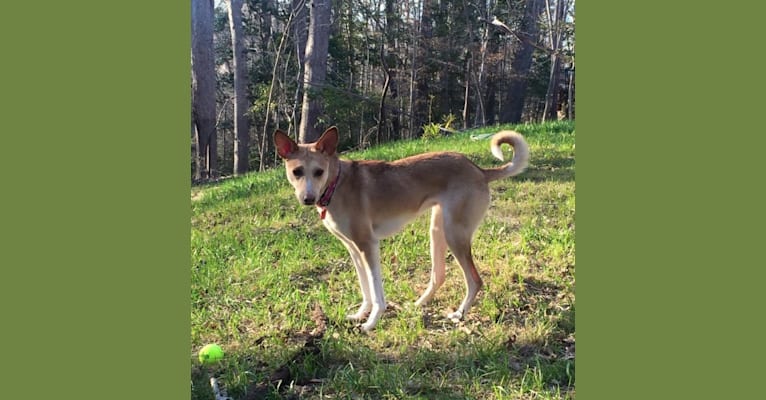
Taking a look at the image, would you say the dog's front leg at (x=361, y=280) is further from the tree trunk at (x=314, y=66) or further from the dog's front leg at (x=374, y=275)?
the tree trunk at (x=314, y=66)

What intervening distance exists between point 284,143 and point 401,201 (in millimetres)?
1079

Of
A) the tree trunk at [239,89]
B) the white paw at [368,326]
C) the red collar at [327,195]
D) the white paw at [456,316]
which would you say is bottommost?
the white paw at [368,326]

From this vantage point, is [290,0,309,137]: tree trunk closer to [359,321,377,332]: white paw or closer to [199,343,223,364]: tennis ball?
[359,321,377,332]: white paw

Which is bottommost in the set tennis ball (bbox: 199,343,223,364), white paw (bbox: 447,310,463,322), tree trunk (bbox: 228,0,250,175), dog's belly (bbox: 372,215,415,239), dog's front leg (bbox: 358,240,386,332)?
tennis ball (bbox: 199,343,223,364)

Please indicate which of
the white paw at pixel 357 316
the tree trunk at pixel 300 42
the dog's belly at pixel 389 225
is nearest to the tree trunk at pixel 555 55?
the dog's belly at pixel 389 225

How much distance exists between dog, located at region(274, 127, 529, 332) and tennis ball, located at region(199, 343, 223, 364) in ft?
3.49

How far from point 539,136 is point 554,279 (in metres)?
1.16

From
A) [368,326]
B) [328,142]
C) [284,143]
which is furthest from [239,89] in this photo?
[368,326]

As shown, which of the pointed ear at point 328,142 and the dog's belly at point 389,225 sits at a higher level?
the pointed ear at point 328,142

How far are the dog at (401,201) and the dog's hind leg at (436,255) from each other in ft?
0.04

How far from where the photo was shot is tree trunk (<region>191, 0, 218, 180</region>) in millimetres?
4699

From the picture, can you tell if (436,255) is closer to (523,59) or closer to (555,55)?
(523,59)

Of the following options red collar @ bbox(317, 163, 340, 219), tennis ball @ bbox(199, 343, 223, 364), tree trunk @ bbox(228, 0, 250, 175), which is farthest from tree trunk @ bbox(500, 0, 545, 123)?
tennis ball @ bbox(199, 343, 223, 364)

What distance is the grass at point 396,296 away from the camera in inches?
157
